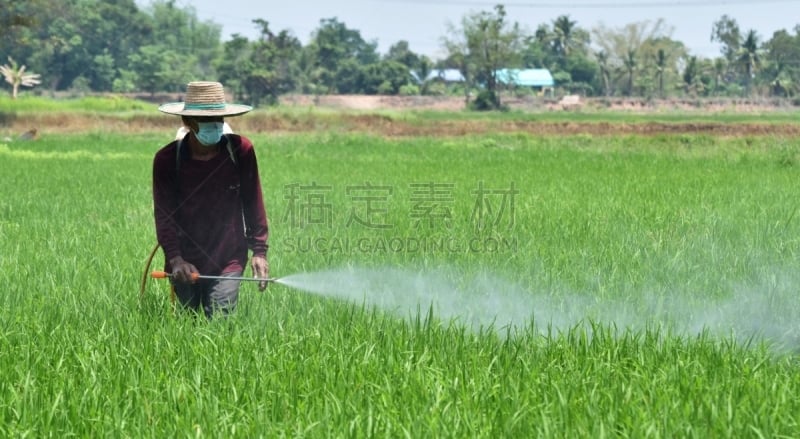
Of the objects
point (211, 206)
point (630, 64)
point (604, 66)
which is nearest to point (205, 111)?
point (211, 206)

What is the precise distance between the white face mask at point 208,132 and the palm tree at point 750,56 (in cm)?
7599

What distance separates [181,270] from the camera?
4082 mm

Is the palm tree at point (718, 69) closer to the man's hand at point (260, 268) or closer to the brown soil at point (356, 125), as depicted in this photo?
the brown soil at point (356, 125)

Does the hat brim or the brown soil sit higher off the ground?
the hat brim

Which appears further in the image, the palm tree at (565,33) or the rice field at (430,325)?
the palm tree at (565,33)

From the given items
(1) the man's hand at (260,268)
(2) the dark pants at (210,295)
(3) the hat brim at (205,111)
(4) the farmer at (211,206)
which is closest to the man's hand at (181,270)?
(4) the farmer at (211,206)

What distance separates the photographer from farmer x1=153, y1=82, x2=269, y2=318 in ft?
14.0

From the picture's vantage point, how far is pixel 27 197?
11.0 m

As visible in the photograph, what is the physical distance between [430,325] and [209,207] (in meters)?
1.26

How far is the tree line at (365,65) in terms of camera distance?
59.6 m

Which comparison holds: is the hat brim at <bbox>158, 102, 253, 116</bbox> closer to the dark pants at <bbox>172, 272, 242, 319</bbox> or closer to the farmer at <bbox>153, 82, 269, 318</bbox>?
the farmer at <bbox>153, 82, 269, 318</bbox>

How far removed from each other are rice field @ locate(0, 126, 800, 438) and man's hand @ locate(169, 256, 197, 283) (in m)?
0.23

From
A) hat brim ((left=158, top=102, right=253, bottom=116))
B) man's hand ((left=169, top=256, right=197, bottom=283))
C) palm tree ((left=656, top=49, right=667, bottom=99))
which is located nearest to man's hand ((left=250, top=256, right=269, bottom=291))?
man's hand ((left=169, top=256, right=197, bottom=283))

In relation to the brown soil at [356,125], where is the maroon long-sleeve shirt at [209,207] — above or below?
above
